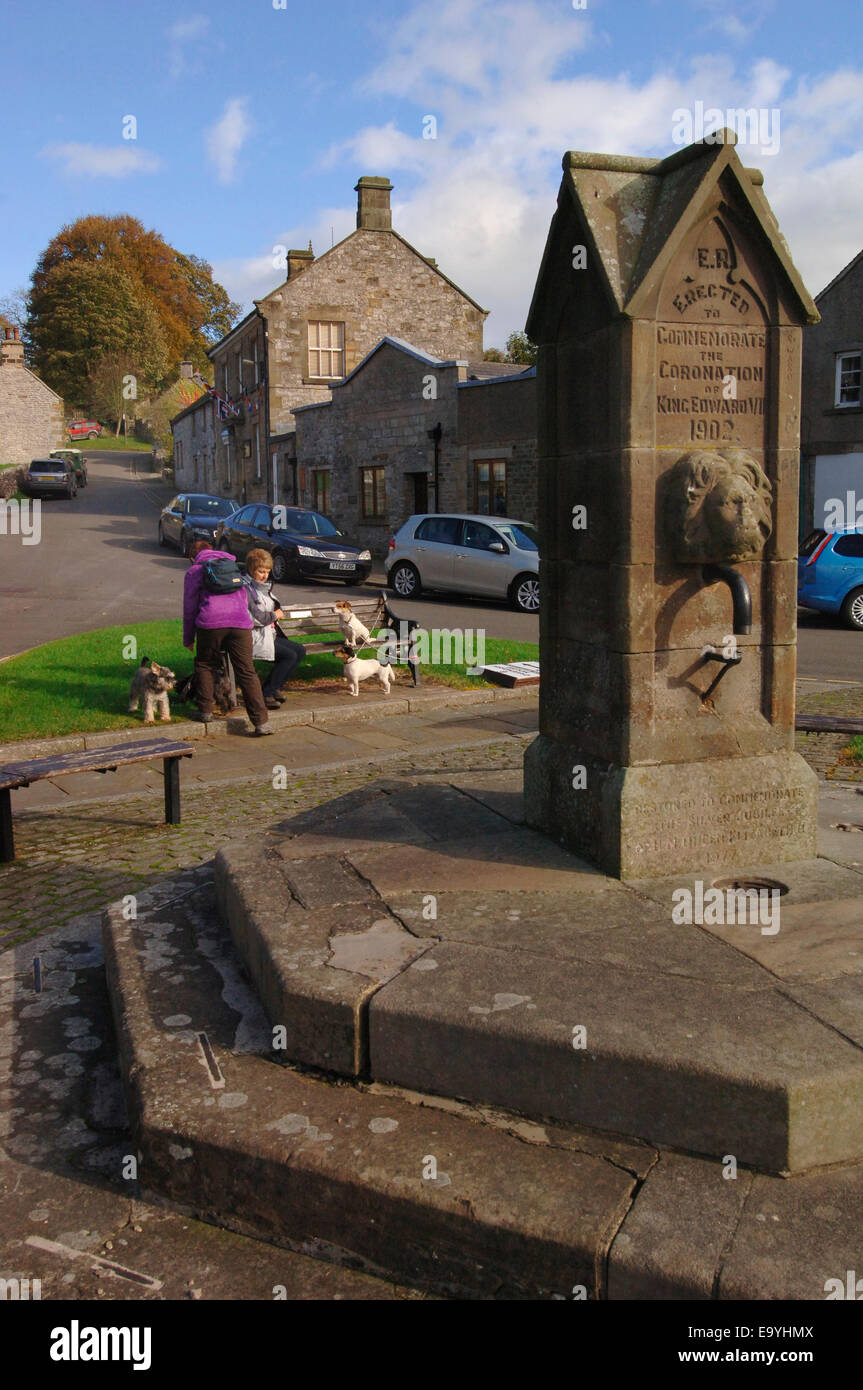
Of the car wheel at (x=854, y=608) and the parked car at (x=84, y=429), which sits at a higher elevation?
the parked car at (x=84, y=429)

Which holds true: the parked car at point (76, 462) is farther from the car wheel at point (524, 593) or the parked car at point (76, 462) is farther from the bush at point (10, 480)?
the car wheel at point (524, 593)

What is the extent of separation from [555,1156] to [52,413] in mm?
66599

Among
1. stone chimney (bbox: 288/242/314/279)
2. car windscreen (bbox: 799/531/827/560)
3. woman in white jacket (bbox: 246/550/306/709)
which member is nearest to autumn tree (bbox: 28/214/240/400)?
stone chimney (bbox: 288/242/314/279)

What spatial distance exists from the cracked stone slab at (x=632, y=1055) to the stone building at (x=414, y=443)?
22302 mm

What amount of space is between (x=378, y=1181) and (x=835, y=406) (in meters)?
26.6

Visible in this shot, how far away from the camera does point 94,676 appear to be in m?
11.3

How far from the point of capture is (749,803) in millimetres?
4551

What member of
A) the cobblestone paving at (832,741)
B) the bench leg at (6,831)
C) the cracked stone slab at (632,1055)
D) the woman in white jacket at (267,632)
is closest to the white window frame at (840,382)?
the cobblestone paving at (832,741)

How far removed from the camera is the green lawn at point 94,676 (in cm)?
923

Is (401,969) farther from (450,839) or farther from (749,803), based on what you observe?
(749,803)

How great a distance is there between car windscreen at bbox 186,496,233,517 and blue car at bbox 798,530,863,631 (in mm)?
16871

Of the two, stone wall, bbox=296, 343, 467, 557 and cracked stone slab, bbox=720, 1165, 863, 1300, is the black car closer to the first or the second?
stone wall, bbox=296, 343, 467, 557

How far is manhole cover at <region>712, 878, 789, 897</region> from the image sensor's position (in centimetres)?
435

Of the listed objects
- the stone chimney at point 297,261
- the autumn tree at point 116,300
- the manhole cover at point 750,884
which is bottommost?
the manhole cover at point 750,884
